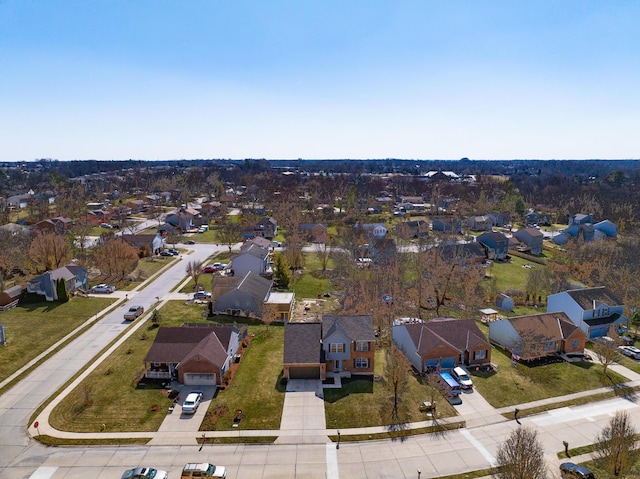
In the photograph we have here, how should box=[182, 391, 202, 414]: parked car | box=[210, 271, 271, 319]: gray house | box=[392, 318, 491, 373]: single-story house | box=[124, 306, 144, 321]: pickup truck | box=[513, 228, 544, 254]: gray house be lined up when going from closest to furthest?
box=[182, 391, 202, 414]: parked car
box=[392, 318, 491, 373]: single-story house
box=[124, 306, 144, 321]: pickup truck
box=[210, 271, 271, 319]: gray house
box=[513, 228, 544, 254]: gray house

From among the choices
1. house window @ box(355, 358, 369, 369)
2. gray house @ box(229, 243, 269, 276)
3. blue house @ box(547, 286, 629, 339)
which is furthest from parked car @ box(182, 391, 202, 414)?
blue house @ box(547, 286, 629, 339)

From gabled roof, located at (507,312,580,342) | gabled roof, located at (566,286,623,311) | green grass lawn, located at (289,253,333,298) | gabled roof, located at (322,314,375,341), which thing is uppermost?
gabled roof, located at (322,314,375,341)

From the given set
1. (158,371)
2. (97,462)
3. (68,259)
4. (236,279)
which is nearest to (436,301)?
(236,279)

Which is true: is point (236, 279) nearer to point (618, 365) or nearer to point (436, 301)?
point (436, 301)

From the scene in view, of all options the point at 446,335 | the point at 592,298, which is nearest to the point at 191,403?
the point at 446,335

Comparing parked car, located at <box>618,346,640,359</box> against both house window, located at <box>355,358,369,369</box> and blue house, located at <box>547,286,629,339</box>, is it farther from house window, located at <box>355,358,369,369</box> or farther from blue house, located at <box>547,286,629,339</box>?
house window, located at <box>355,358,369,369</box>

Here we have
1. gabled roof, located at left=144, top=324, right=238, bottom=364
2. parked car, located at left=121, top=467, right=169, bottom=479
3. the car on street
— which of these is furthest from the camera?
the car on street

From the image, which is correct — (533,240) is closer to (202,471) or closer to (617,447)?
(617,447)
